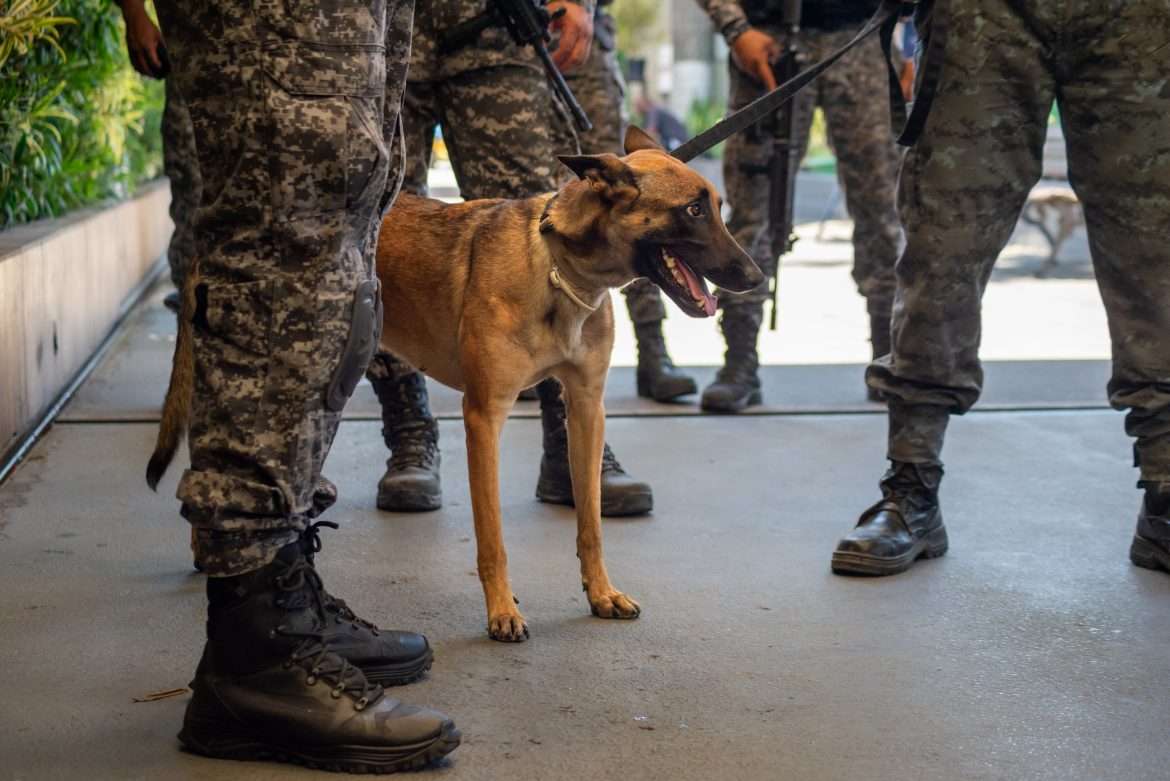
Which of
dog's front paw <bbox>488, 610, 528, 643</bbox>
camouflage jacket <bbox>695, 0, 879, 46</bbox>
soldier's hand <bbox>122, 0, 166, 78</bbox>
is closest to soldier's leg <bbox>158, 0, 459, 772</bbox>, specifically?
dog's front paw <bbox>488, 610, 528, 643</bbox>

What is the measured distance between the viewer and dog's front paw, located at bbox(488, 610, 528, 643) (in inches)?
105

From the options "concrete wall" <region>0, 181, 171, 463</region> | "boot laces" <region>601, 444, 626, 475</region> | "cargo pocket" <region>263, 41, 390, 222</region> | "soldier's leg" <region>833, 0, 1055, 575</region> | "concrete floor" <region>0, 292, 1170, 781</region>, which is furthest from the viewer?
"concrete wall" <region>0, 181, 171, 463</region>

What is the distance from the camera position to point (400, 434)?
12.3 feet

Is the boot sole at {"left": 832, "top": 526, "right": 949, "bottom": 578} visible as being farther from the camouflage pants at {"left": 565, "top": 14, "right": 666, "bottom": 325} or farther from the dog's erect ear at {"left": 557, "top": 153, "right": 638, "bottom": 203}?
the camouflage pants at {"left": 565, "top": 14, "right": 666, "bottom": 325}

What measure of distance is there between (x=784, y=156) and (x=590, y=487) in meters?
2.35

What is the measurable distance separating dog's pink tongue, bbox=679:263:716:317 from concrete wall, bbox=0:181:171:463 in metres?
2.13

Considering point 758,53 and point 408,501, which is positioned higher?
point 758,53

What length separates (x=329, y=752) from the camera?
207 cm

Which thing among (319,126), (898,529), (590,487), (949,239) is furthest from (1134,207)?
(319,126)

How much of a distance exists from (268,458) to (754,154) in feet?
10.9

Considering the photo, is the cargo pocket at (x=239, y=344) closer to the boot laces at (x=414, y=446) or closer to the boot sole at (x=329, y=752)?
the boot sole at (x=329, y=752)

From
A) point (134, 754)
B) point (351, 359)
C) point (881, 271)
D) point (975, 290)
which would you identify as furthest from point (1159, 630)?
point (881, 271)

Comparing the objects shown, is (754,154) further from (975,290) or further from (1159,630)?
(1159,630)

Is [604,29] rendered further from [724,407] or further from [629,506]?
[629,506]
